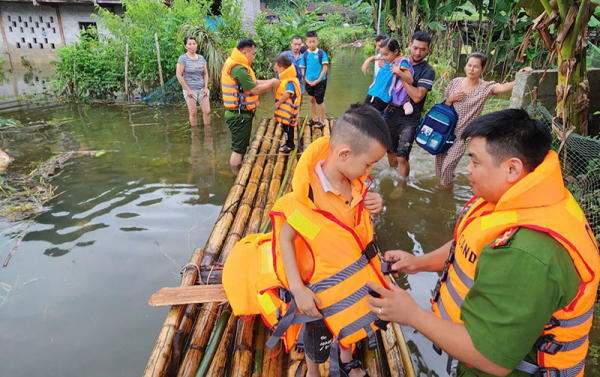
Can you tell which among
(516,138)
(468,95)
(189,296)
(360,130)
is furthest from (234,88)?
(516,138)

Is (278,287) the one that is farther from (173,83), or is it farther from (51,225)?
(173,83)

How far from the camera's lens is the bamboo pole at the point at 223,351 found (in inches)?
82.3

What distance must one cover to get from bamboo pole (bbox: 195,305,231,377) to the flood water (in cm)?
65

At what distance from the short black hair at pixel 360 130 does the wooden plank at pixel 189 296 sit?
133cm

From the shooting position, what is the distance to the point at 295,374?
206 centimetres

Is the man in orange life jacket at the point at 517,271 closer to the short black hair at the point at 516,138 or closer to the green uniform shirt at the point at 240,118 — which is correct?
the short black hair at the point at 516,138

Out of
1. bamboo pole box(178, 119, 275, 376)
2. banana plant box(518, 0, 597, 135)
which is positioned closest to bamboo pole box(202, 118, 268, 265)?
bamboo pole box(178, 119, 275, 376)

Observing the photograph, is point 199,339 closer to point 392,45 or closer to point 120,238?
point 120,238

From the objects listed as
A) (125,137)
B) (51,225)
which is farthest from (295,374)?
(125,137)

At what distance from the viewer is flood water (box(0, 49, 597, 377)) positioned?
8.49ft

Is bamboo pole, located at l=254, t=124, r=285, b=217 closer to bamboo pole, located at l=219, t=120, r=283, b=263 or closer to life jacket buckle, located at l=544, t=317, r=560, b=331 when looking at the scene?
bamboo pole, located at l=219, t=120, r=283, b=263

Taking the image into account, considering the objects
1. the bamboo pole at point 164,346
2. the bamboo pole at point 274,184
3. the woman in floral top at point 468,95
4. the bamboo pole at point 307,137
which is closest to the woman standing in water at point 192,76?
the bamboo pole at point 307,137

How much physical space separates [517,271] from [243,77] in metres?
4.20

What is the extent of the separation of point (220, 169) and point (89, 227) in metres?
2.10
